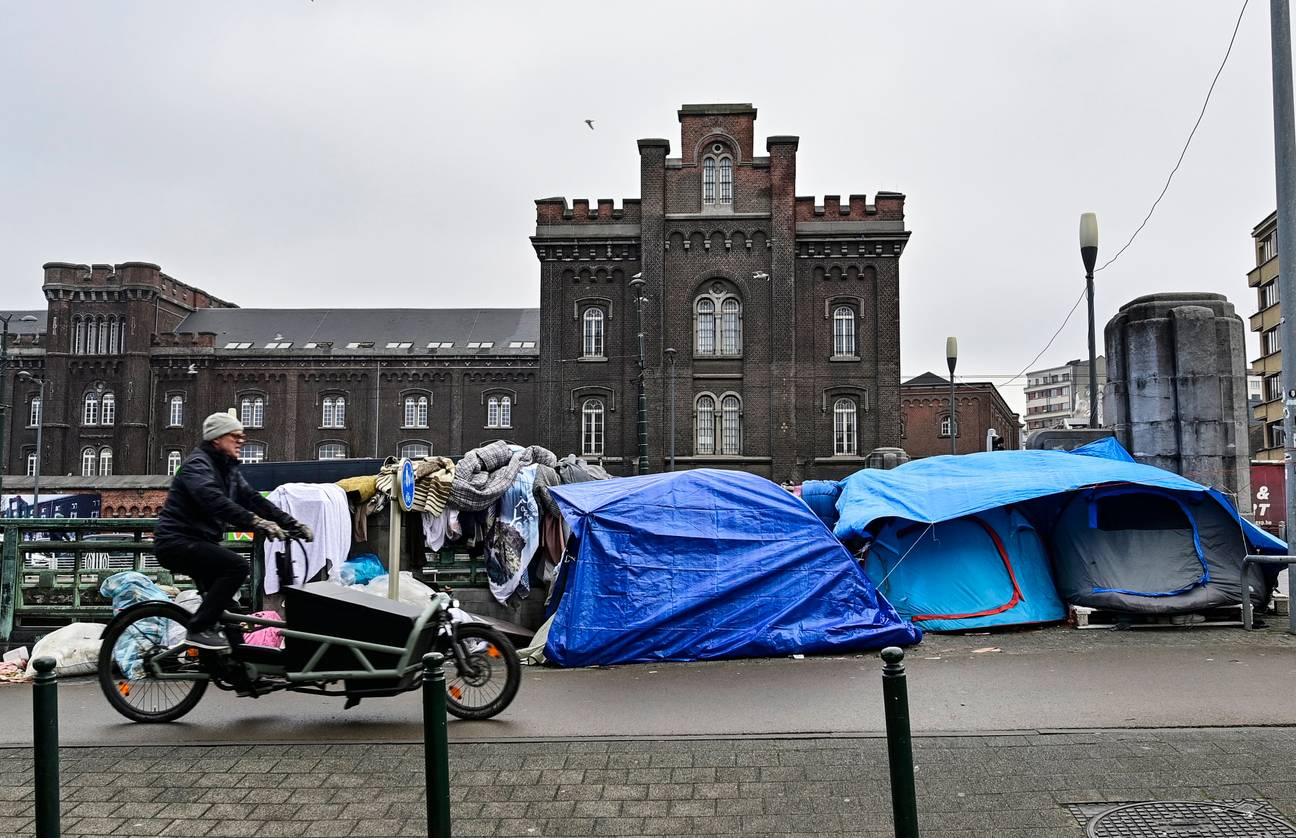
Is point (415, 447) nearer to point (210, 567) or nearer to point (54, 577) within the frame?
point (54, 577)

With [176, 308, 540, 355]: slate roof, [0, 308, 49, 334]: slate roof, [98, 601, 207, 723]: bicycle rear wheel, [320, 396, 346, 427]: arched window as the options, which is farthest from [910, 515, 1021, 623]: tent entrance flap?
[0, 308, 49, 334]: slate roof

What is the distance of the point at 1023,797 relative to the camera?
480cm

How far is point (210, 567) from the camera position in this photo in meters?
6.44

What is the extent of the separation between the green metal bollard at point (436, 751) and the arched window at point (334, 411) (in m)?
59.1

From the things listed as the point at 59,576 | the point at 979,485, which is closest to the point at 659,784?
the point at 979,485

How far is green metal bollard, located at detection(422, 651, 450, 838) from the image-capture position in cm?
353

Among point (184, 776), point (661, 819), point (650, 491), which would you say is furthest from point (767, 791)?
point (650, 491)

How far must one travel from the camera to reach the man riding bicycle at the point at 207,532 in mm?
6398

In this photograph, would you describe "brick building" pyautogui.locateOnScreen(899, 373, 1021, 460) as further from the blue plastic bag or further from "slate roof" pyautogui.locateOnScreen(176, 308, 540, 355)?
the blue plastic bag

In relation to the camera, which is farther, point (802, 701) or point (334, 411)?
point (334, 411)

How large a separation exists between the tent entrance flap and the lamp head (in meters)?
5.67

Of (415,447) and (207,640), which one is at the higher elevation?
(415,447)

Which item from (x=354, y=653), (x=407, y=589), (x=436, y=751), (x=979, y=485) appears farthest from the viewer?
(x=979, y=485)

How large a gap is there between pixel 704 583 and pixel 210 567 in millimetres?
4374
